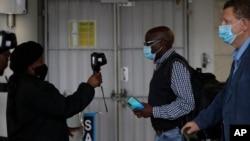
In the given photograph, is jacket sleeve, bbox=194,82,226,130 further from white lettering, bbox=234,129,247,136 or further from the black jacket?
the black jacket

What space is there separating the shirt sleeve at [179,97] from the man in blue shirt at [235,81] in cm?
33

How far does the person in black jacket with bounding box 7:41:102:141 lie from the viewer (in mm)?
2420

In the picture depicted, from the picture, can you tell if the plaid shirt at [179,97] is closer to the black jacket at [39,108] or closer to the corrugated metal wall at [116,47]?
the black jacket at [39,108]

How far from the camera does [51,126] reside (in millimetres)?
2494

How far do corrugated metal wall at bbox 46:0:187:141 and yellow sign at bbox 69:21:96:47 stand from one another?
39 mm

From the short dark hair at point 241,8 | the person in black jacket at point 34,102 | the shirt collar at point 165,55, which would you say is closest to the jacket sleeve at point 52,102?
the person in black jacket at point 34,102

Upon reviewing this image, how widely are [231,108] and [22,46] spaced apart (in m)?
1.26

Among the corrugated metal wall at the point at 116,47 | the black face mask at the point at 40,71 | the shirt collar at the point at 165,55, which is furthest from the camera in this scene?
the corrugated metal wall at the point at 116,47

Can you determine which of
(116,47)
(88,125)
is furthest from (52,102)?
(116,47)

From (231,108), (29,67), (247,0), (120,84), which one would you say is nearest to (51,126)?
(29,67)

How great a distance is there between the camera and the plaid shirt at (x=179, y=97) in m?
2.68

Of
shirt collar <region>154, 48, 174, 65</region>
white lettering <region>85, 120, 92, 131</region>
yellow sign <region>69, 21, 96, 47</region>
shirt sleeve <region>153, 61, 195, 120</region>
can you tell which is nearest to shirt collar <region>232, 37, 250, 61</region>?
shirt sleeve <region>153, 61, 195, 120</region>

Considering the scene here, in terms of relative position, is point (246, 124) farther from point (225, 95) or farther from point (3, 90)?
point (3, 90)

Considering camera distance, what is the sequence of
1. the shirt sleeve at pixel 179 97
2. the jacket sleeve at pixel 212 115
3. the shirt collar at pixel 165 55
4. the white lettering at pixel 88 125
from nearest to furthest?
the jacket sleeve at pixel 212 115 → the shirt sleeve at pixel 179 97 → the shirt collar at pixel 165 55 → the white lettering at pixel 88 125
